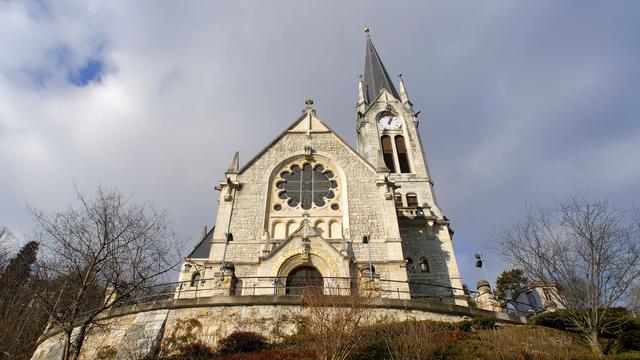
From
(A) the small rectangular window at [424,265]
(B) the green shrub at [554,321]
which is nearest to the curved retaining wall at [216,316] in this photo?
(B) the green shrub at [554,321]

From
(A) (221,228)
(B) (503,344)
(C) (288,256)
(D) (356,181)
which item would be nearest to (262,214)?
(A) (221,228)

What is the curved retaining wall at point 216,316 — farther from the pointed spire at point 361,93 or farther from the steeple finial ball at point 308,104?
the pointed spire at point 361,93

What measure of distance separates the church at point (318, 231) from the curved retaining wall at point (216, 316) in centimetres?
82

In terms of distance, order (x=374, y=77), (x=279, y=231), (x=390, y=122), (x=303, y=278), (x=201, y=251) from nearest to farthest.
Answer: (x=303, y=278), (x=279, y=231), (x=201, y=251), (x=390, y=122), (x=374, y=77)

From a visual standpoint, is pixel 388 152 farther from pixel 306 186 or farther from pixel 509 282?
pixel 509 282

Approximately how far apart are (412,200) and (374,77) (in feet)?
70.7

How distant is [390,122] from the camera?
Answer: 35.2 m

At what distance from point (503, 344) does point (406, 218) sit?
1339cm

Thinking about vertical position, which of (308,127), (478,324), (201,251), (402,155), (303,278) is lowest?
(478,324)

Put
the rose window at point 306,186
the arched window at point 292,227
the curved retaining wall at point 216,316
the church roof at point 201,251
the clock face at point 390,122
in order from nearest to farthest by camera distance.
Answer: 1. the curved retaining wall at point 216,316
2. the arched window at point 292,227
3. the rose window at point 306,186
4. the church roof at point 201,251
5. the clock face at point 390,122

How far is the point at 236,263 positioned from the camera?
17.3m

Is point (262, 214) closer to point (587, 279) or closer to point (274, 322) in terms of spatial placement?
point (274, 322)

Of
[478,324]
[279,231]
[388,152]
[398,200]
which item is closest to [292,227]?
[279,231]

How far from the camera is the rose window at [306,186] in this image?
67.2 ft
